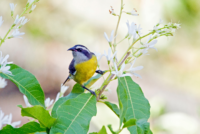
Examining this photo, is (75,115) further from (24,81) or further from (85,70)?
(85,70)

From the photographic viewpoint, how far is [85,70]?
158cm

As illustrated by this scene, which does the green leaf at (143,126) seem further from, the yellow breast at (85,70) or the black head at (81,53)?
the black head at (81,53)

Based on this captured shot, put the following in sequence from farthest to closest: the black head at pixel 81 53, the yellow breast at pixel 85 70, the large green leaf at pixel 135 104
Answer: the black head at pixel 81 53 < the yellow breast at pixel 85 70 < the large green leaf at pixel 135 104

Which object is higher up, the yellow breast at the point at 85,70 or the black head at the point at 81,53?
the black head at the point at 81,53

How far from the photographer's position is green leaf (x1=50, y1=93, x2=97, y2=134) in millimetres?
797

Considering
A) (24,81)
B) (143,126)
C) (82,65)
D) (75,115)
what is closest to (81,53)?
(82,65)

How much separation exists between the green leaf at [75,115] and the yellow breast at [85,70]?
1.79 ft

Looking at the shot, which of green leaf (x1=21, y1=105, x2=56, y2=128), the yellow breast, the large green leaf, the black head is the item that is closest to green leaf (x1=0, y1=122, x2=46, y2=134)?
green leaf (x1=21, y1=105, x2=56, y2=128)

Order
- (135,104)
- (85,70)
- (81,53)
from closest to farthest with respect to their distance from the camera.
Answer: (135,104), (85,70), (81,53)

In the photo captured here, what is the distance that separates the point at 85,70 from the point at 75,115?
73cm

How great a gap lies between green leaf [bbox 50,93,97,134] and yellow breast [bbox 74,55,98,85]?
545 millimetres

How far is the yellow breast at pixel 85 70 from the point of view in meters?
1.51

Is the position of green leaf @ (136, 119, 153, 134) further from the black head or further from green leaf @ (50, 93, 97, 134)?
the black head

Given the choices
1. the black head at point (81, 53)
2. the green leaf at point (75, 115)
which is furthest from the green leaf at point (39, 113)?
the black head at point (81, 53)
